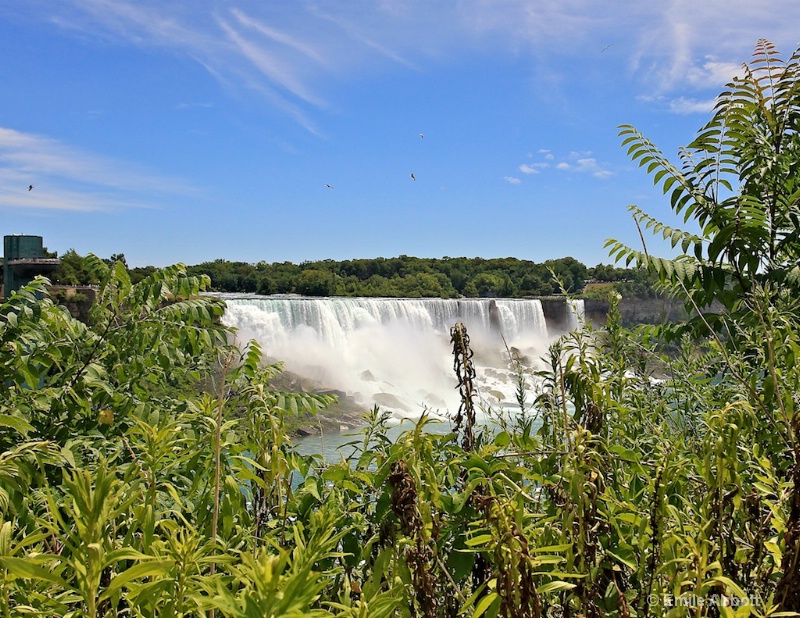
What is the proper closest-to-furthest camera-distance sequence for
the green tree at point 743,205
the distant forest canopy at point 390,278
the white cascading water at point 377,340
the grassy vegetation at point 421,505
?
the grassy vegetation at point 421,505
the green tree at point 743,205
the white cascading water at point 377,340
the distant forest canopy at point 390,278

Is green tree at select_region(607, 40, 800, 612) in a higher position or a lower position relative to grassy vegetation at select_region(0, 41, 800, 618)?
higher

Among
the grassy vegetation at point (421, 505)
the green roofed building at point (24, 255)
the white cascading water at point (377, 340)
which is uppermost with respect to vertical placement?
the green roofed building at point (24, 255)

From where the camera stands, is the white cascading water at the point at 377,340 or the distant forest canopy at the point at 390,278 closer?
the white cascading water at the point at 377,340

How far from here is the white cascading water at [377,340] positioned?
34094 mm

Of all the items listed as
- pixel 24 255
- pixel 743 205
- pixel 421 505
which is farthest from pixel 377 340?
pixel 421 505

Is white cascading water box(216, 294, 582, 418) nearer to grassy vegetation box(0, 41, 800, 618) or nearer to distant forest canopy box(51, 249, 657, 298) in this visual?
distant forest canopy box(51, 249, 657, 298)

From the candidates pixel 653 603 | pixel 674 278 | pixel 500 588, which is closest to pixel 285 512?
pixel 500 588

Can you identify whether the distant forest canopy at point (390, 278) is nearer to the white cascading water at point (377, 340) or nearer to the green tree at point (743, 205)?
the white cascading water at point (377, 340)

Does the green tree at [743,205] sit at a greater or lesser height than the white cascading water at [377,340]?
greater

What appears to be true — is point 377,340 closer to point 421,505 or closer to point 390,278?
point 390,278

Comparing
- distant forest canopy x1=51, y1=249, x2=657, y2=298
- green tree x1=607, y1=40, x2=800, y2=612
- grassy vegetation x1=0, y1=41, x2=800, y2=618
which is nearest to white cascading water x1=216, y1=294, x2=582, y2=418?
distant forest canopy x1=51, y1=249, x2=657, y2=298

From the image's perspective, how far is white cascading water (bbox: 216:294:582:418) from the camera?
34.1 metres

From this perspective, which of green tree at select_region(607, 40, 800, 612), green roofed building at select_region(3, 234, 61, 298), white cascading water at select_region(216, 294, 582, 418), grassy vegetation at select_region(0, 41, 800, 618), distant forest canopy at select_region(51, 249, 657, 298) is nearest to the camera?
grassy vegetation at select_region(0, 41, 800, 618)

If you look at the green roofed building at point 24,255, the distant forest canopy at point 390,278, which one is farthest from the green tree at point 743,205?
the distant forest canopy at point 390,278
